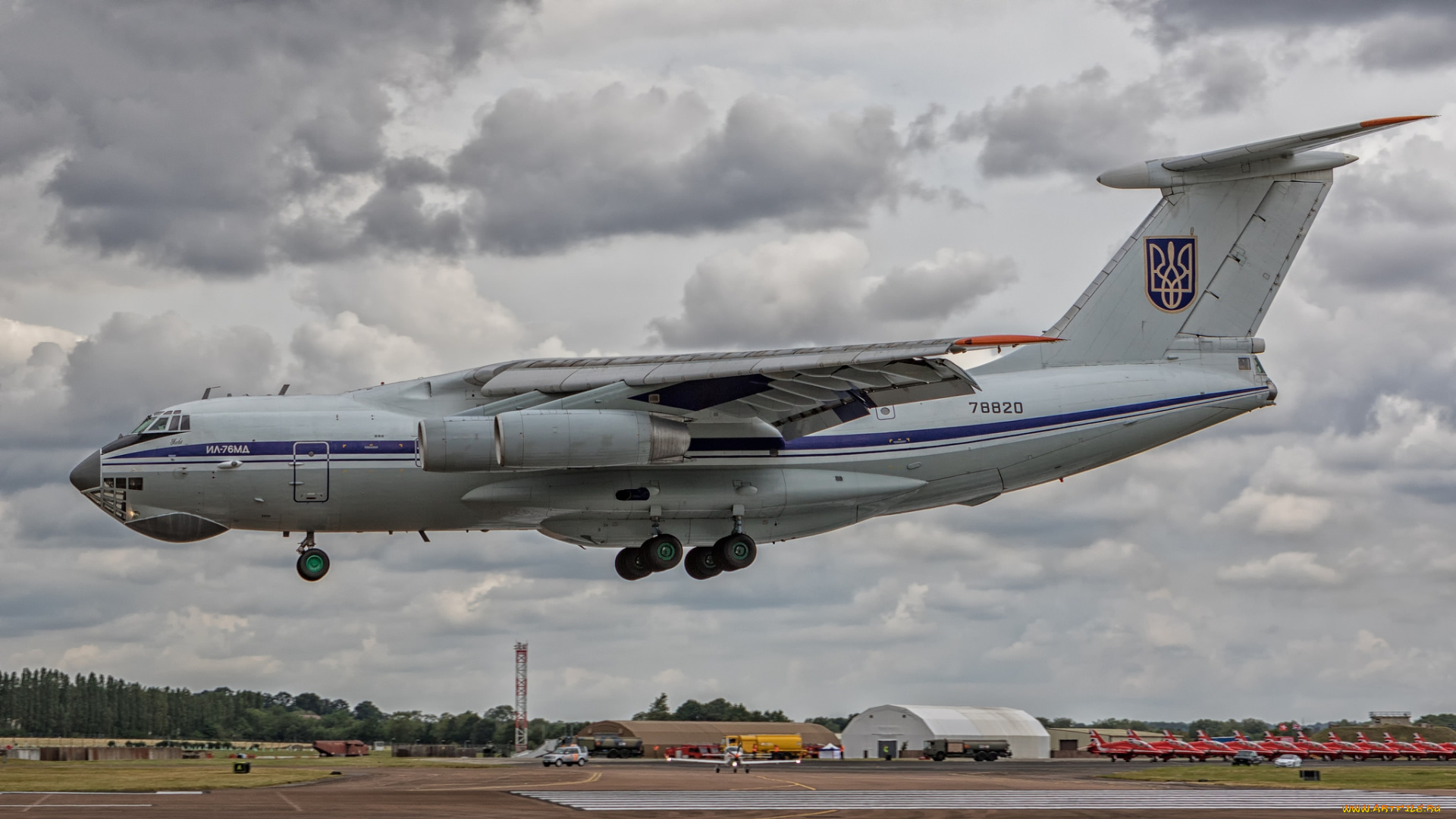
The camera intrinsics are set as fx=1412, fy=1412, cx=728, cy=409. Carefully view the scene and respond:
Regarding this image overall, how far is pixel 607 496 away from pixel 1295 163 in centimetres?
1345

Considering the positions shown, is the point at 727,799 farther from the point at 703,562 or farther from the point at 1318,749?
the point at 1318,749

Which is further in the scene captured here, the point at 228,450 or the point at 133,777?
Result: the point at 133,777

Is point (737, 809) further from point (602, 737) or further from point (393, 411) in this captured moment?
point (602, 737)

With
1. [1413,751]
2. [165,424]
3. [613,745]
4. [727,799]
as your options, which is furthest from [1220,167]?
[613,745]

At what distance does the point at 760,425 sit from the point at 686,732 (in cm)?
4111

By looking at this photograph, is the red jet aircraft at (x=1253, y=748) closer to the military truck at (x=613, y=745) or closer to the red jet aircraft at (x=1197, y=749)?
the red jet aircraft at (x=1197, y=749)

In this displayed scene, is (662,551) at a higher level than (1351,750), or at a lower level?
higher

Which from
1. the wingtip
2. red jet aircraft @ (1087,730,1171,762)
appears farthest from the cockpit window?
red jet aircraft @ (1087,730,1171,762)

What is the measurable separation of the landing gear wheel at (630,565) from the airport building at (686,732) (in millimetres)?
34797

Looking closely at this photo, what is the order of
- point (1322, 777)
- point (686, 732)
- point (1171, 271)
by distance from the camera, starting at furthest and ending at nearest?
point (686, 732), point (1322, 777), point (1171, 271)

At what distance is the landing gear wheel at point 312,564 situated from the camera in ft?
70.2

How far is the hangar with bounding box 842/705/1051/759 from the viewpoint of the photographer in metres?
Answer: 55.3

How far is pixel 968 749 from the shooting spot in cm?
5003

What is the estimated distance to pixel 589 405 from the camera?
2038 centimetres
